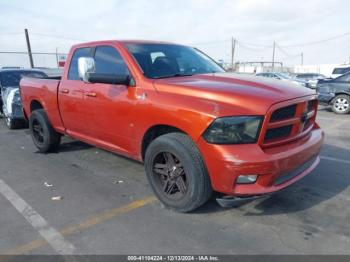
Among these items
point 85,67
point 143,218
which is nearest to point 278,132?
point 143,218

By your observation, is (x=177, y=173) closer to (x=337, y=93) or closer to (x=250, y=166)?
(x=250, y=166)

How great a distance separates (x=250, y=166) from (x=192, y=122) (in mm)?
708

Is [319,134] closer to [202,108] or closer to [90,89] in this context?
[202,108]

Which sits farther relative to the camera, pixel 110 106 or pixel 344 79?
pixel 344 79

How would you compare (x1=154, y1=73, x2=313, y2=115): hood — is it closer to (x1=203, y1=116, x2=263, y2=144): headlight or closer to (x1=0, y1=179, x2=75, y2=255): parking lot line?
(x1=203, y1=116, x2=263, y2=144): headlight

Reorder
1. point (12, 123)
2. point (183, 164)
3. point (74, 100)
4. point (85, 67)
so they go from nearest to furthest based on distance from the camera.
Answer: point (183, 164) < point (85, 67) < point (74, 100) < point (12, 123)

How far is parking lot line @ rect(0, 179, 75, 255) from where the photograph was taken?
309 centimetres

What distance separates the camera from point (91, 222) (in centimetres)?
356

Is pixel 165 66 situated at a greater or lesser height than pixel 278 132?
greater

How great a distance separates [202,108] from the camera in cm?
326

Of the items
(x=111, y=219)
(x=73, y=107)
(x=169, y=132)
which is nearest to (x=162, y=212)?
(x=111, y=219)

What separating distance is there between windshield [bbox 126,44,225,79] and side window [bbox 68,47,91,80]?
38.5 inches

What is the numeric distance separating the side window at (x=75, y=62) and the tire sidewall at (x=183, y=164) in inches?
82.1

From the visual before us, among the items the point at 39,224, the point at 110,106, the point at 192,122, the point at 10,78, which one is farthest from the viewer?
the point at 10,78
